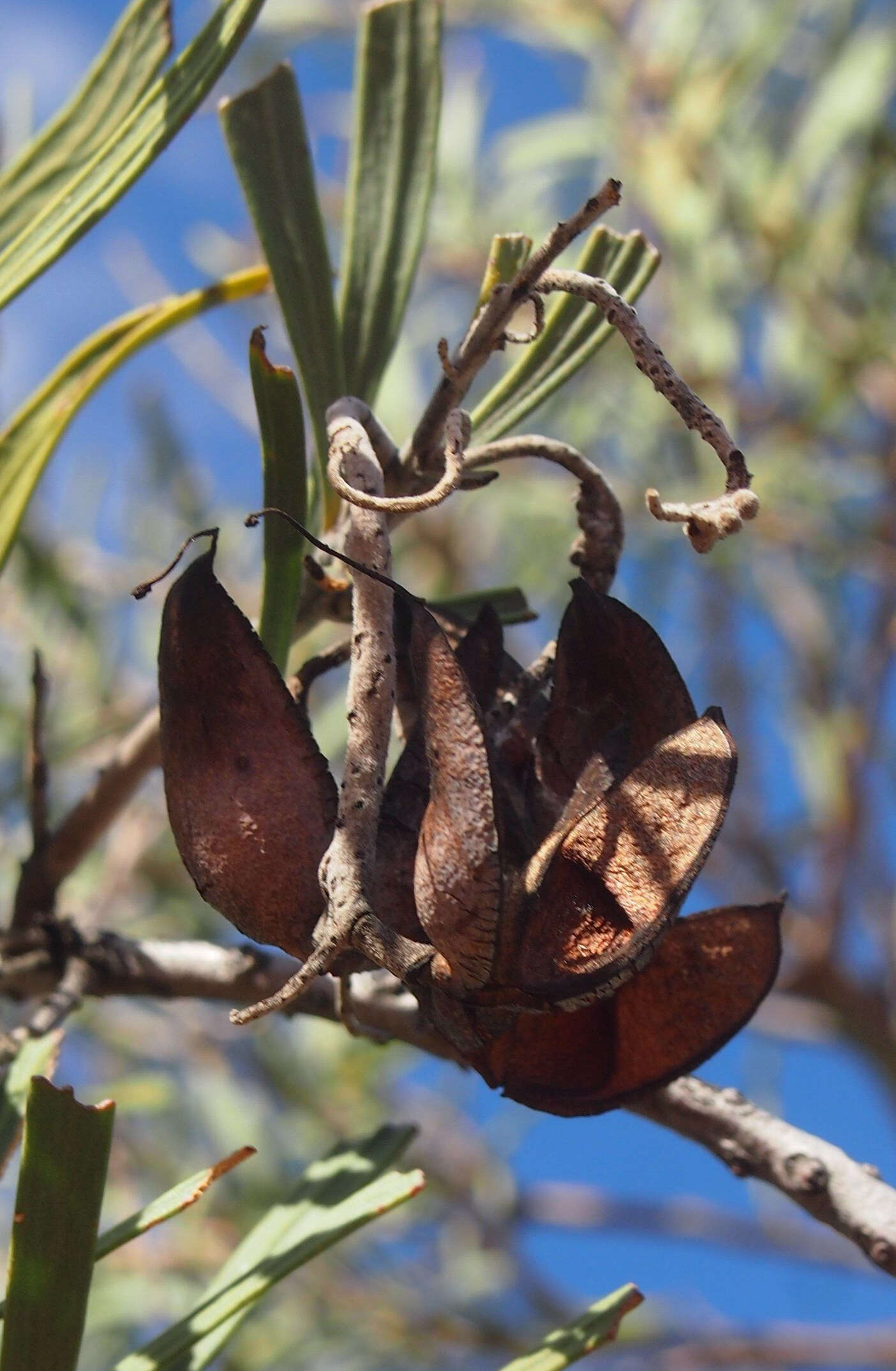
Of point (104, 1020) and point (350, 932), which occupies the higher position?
point (104, 1020)

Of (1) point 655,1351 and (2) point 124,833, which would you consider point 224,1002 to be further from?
(1) point 655,1351

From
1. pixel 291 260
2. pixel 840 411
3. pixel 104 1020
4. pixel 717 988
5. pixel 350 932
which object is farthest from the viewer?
→ pixel 104 1020

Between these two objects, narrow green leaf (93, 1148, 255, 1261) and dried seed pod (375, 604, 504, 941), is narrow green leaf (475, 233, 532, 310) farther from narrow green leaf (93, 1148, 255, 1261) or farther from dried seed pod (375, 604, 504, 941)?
narrow green leaf (93, 1148, 255, 1261)

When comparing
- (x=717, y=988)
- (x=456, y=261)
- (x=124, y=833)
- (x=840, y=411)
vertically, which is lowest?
(x=717, y=988)

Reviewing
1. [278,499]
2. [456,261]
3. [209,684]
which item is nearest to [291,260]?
[278,499]

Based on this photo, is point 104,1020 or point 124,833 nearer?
point 124,833

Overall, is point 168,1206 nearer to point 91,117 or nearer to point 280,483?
point 280,483
